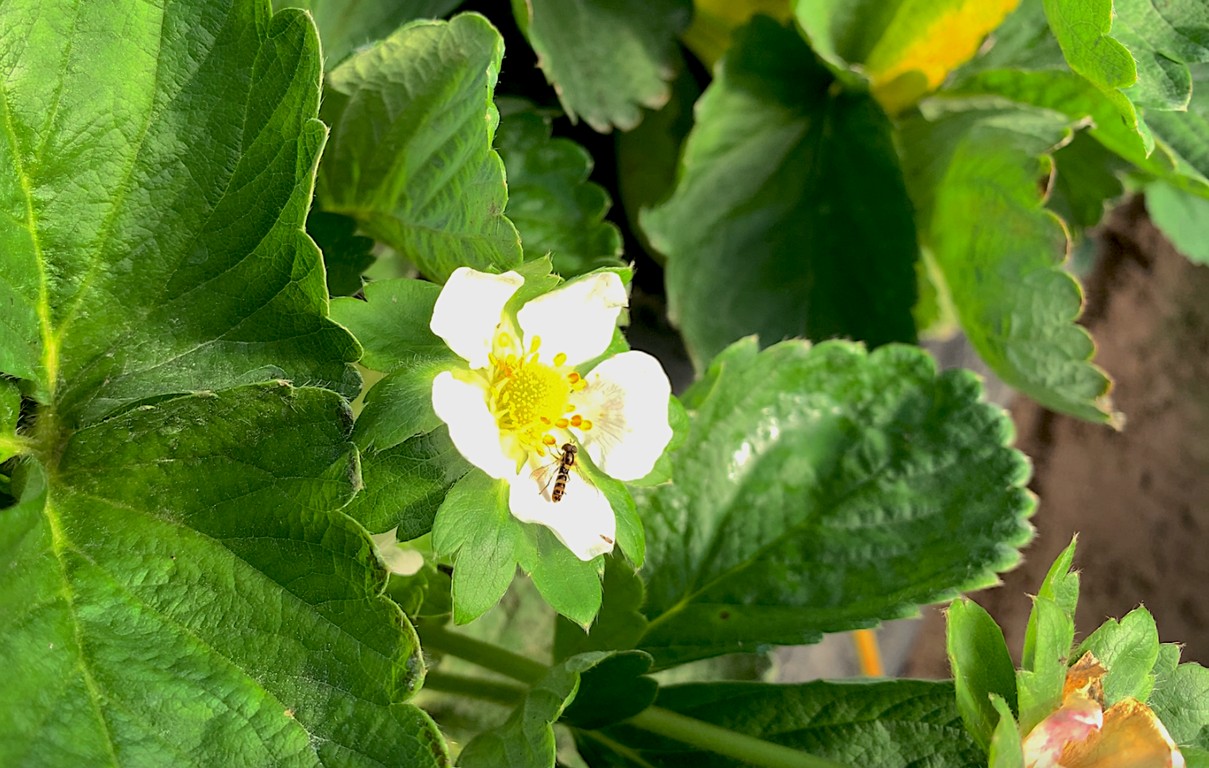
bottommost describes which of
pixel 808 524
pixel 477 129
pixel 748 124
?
pixel 808 524

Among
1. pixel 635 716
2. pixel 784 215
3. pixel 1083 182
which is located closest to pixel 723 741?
pixel 635 716

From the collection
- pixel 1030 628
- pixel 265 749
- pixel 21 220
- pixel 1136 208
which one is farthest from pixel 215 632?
pixel 1136 208

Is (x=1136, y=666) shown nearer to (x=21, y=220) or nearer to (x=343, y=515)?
(x=343, y=515)

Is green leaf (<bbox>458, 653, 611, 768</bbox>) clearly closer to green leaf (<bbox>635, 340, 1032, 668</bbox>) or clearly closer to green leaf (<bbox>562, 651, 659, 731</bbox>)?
green leaf (<bbox>562, 651, 659, 731</bbox>)

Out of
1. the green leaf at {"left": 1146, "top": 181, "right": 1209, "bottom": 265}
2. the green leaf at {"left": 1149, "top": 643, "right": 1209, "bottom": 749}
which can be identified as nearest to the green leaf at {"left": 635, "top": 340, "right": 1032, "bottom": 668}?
the green leaf at {"left": 1149, "top": 643, "right": 1209, "bottom": 749}

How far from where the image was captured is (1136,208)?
1.47 metres

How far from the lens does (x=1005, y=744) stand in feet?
1.20

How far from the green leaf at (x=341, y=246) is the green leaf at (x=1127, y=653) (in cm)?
35

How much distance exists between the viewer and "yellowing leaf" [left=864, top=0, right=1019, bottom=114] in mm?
694

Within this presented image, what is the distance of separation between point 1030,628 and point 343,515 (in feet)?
0.85

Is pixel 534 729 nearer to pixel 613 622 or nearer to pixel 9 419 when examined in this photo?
pixel 613 622

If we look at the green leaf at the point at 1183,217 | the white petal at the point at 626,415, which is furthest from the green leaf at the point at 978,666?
the green leaf at the point at 1183,217

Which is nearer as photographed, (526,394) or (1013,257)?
(526,394)

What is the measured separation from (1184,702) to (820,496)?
23cm
